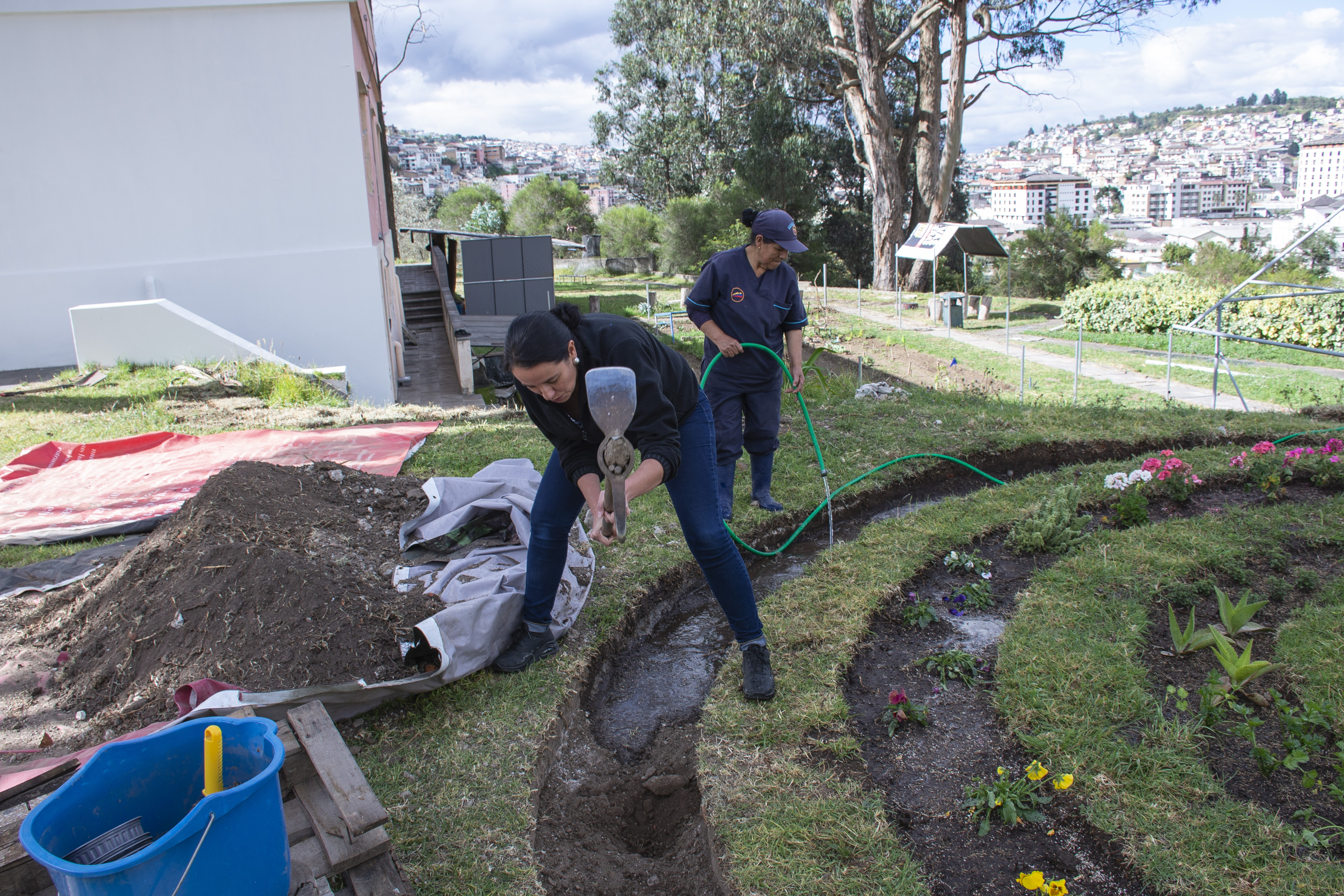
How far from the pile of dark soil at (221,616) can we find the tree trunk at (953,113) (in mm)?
19549

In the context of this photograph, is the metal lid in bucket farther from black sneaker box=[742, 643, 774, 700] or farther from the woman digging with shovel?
black sneaker box=[742, 643, 774, 700]

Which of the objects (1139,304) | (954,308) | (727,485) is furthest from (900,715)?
(1139,304)

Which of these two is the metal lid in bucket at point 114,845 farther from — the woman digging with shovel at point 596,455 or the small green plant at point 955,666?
the small green plant at point 955,666

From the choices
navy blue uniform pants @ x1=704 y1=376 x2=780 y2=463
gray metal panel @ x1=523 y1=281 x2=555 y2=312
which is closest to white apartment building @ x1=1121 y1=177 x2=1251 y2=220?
gray metal panel @ x1=523 y1=281 x2=555 y2=312

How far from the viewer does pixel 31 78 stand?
30.1 ft

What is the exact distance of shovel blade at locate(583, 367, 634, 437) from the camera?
229 centimetres

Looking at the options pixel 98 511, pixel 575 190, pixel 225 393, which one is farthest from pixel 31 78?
pixel 575 190

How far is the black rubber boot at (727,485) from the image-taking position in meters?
4.57

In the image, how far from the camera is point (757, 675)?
2.99 meters

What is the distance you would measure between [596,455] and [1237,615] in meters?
2.50

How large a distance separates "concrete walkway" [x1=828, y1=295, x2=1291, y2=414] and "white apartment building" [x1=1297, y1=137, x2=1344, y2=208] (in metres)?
136

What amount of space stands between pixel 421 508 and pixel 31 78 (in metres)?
8.97

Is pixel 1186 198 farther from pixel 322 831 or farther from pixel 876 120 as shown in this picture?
pixel 322 831

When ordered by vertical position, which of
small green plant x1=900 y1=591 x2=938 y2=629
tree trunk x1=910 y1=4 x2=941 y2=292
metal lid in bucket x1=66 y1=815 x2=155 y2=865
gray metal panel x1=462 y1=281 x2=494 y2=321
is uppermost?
tree trunk x1=910 y1=4 x2=941 y2=292
